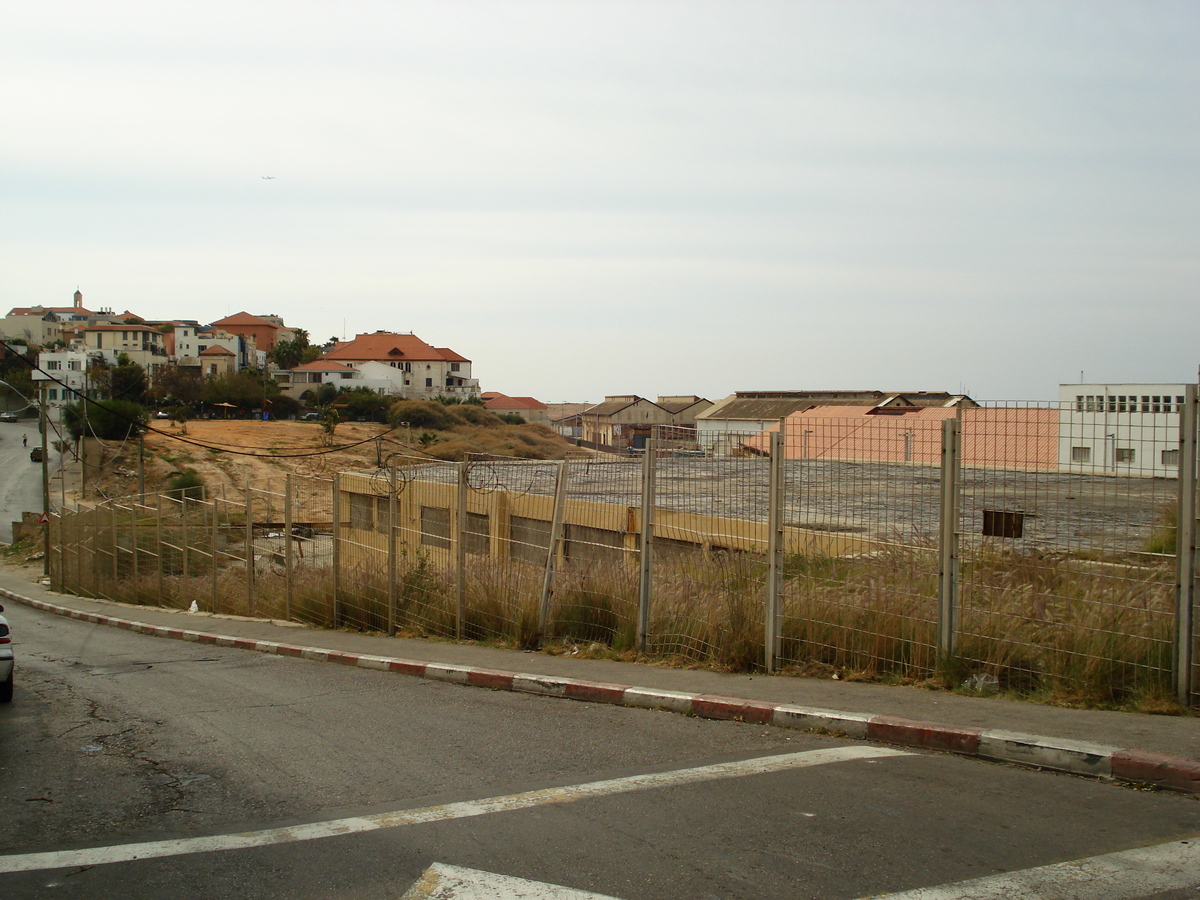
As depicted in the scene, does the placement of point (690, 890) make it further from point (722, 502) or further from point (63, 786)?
point (722, 502)

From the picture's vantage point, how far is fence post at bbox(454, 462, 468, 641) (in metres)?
11.9

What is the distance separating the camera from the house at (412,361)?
390 feet

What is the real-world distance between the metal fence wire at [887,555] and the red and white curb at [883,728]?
1.27 m

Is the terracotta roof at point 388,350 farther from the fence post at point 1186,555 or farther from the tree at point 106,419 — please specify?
the fence post at point 1186,555

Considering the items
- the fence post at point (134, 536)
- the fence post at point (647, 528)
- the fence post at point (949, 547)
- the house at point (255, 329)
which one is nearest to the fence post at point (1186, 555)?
the fence post at point (949, 547)

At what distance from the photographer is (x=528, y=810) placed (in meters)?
5.21

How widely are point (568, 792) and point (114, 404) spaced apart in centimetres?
6623

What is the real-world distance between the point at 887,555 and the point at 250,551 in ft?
44.3

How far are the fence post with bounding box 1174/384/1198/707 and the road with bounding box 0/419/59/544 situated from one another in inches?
2425

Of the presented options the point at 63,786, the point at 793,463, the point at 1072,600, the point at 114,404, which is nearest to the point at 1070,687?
the point at 1072,600

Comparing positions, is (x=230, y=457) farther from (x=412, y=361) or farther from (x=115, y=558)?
(x=412, y=361)

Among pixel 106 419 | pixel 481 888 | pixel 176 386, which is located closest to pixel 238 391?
pixel 176 386

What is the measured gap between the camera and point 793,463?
343 inches

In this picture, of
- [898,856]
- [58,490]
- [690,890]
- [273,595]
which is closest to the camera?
[690,890]
